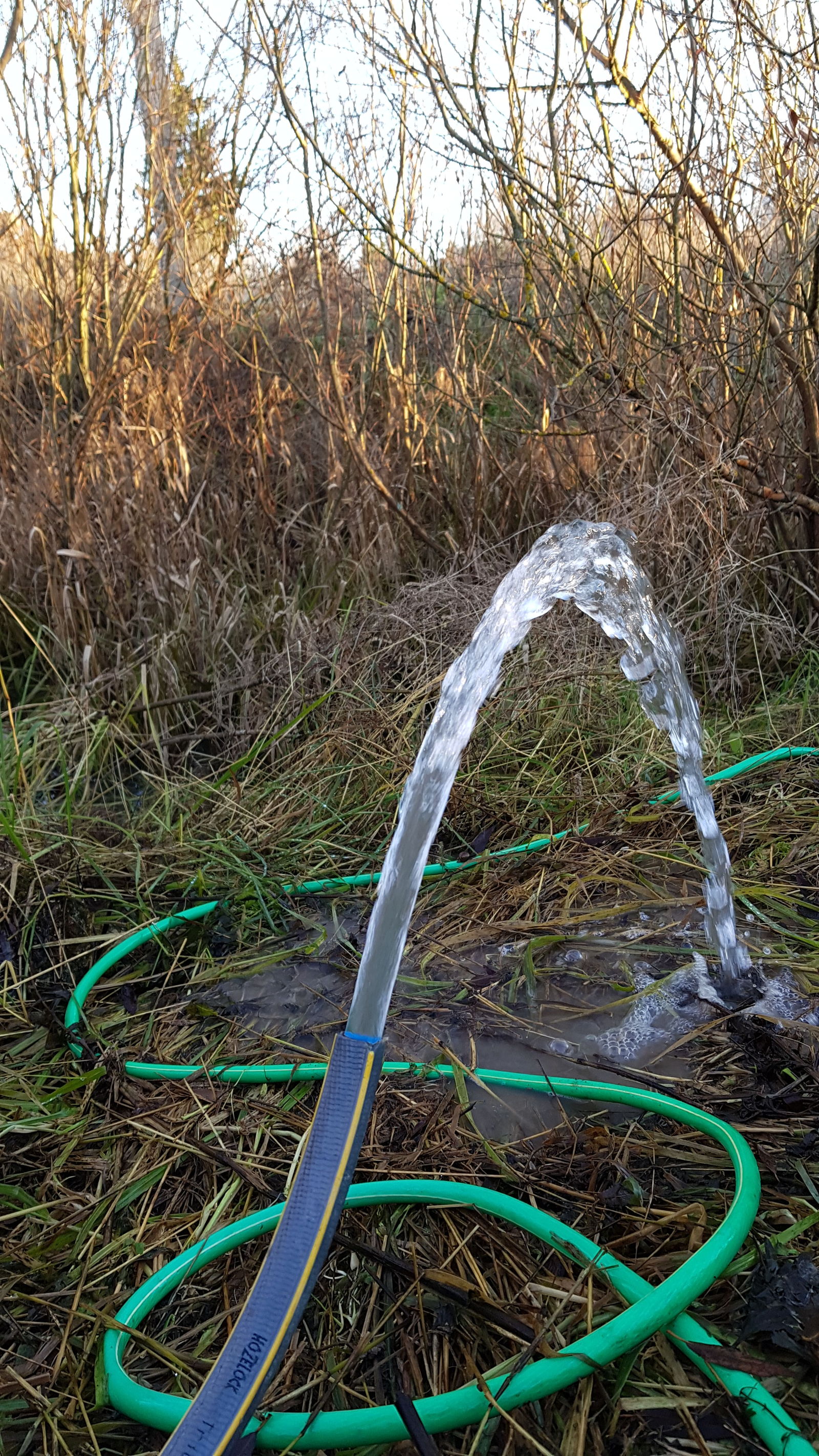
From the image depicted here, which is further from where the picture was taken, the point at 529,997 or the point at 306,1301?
the point at 529,997

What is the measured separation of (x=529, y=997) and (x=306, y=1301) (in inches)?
36.8

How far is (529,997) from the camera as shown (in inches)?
76.0

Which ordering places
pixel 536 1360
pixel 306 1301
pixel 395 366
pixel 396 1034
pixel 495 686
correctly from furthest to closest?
pixel 395 366 < pixel 495 686 < pixel 396 1034 < pixel 536 1360 < pixel 306 1301

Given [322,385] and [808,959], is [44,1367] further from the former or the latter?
[322,385]

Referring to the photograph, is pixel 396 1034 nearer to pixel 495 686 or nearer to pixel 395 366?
pixel 495 686

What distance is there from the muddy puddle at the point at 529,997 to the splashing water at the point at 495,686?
3.8 inches

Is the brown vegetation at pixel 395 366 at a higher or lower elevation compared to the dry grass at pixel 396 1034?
higher

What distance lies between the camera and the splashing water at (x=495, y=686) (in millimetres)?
1264

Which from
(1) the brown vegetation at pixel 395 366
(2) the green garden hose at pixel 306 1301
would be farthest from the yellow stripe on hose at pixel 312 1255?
(1) the brown vegetation at pixel 395 366

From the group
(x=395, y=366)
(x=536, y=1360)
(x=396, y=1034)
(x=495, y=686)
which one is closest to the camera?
(x=536, y=1360)

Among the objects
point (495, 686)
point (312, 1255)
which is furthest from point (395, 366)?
point (312, 1255)

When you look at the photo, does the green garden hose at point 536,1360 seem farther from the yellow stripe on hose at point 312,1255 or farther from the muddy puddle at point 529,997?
the muddy puddle at point 529,997

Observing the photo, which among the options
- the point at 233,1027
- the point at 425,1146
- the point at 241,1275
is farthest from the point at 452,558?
the point at 241,1275

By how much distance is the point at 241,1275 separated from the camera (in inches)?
54.4
